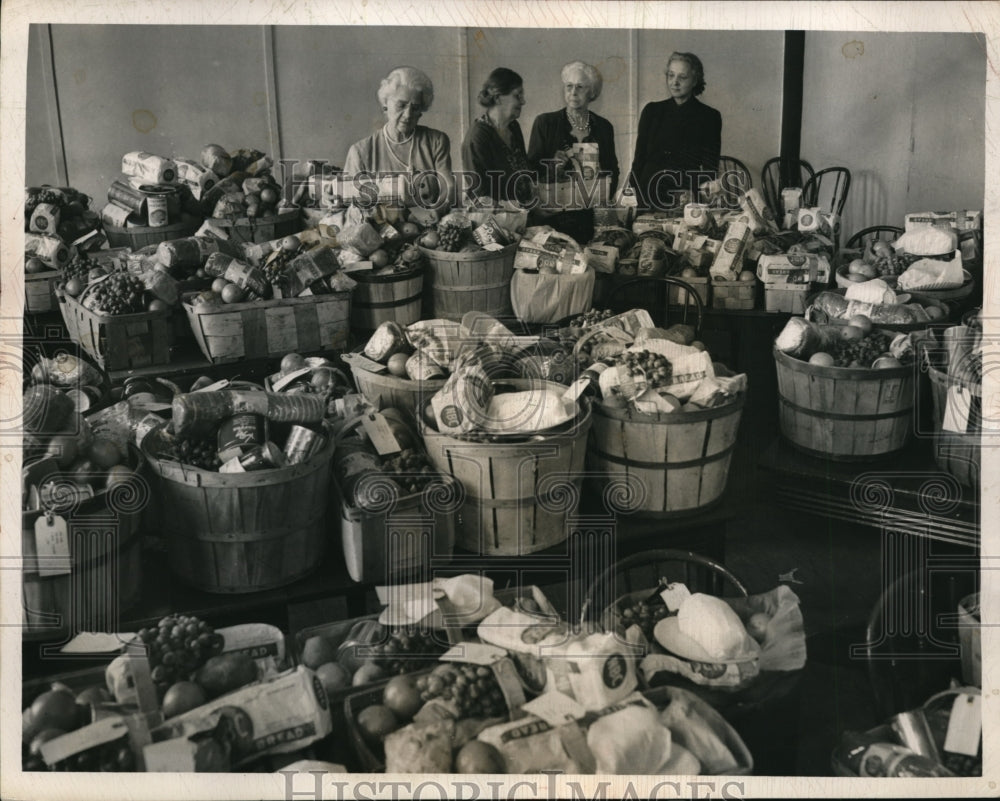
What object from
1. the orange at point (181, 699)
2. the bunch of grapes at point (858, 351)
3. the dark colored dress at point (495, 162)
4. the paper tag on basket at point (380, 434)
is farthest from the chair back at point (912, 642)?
the dark colored dress at point (495, 162)

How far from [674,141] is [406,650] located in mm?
2594

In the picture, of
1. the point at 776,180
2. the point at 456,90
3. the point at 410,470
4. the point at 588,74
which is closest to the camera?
the point at 410,470

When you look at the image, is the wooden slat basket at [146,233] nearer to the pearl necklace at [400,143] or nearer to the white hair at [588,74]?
the pearl necklace at [400,143]

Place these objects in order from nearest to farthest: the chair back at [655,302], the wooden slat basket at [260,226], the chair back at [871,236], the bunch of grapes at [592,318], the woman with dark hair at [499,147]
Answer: the woman with dark hair at [499,147] → the bunch of grapes at [592,318] → the wooden slat basket at [260,226] → the chair back at [655,302] → the chair back at [871,236]

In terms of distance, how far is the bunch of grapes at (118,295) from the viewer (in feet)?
11.6

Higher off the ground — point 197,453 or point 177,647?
point 197,453

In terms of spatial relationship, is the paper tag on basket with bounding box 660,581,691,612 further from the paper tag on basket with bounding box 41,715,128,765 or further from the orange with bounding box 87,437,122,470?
the orange with bounding box 87,437,122,470

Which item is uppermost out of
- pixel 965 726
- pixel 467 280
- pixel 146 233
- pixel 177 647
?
pixel 146 233

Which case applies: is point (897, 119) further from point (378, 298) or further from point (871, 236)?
point (378, 298)

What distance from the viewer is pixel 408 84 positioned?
11.7 feet

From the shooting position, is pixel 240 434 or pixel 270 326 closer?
pixel 240 434

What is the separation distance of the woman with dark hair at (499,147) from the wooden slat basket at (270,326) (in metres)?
0.94

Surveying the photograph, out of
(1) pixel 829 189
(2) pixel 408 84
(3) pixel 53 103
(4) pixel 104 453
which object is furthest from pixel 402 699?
(1) pixel 829 189

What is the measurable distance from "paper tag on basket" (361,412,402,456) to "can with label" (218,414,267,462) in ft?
1.03
